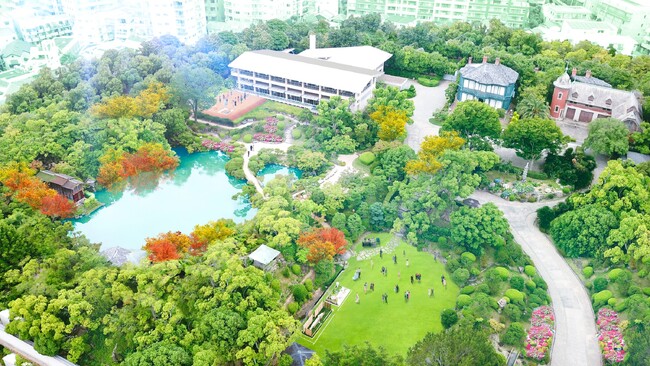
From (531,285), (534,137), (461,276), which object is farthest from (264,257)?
(534,137)

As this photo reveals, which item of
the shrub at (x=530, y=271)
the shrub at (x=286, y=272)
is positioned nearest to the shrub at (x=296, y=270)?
the shrub at (x=286, y=272)

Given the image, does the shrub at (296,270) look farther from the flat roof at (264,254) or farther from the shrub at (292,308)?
the shrub at (292,308)

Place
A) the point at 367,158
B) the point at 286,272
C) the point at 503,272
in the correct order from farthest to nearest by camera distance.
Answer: the point at 367,158, the point at 503,272, the point at 286,272

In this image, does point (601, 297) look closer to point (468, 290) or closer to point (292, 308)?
point (468, 290)

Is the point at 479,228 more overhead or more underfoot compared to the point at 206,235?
more underfoot

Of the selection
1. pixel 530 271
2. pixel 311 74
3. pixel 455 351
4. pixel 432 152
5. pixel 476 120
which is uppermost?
pixel 476 120

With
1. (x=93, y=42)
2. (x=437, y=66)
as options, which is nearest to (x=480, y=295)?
(x=437, y=66)
